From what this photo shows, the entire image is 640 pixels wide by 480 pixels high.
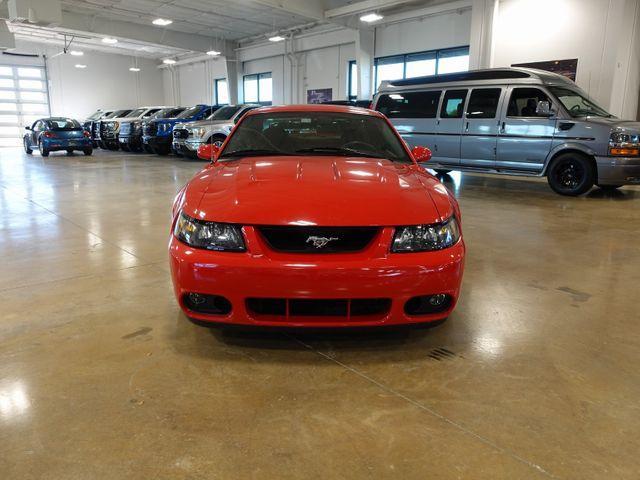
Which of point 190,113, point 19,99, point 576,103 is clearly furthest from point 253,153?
point 19,99

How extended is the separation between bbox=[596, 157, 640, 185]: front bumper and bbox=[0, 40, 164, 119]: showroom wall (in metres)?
26.9

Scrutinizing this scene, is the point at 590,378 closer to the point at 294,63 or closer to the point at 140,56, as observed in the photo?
the point at 294,63

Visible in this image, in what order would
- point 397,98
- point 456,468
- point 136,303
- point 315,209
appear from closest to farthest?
point 456,468 → point 315,209 → point 136,303 → point 397,98

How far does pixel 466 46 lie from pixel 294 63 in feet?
26.6

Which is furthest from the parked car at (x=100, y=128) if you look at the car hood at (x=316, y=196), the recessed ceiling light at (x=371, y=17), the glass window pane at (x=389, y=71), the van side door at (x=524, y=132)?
the car hood at (x=316, y=196)

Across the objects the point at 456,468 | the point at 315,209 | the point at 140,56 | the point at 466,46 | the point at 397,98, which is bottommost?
the point at 456,468

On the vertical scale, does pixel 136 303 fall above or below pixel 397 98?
below

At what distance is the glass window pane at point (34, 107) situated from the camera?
24.6 m

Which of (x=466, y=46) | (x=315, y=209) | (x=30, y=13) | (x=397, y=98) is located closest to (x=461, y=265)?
(x=315, y=209)

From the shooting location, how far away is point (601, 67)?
11.0 meters

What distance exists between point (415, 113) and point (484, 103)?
4.71ft

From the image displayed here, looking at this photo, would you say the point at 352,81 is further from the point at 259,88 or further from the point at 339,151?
the point at 339,151

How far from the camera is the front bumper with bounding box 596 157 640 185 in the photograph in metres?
6.94

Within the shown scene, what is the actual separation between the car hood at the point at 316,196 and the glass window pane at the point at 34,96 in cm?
2728
